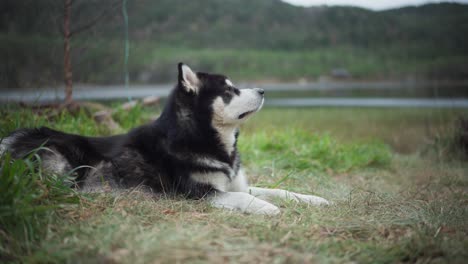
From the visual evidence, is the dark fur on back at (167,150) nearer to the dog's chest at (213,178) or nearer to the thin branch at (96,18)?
the dog's chest at (213,178)

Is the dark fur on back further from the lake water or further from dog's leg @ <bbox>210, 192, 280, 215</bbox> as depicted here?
the lake water

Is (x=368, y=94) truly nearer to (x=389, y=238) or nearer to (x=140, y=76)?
(x=140, y=76)

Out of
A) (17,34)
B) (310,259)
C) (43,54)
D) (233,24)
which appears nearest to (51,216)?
(310,259)

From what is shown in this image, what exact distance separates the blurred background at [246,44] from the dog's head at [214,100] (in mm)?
3923

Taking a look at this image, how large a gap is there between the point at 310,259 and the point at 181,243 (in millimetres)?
753

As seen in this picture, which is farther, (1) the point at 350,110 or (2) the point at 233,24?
(2) the point at 233,24

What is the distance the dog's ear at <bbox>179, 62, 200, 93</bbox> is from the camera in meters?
3.37

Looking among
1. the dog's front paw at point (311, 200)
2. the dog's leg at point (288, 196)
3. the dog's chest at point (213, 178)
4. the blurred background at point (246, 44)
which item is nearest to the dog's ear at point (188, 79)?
the dog's chest at point (213, 178)

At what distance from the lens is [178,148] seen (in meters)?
3.49

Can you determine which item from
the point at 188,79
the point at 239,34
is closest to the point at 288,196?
the point at 188,79

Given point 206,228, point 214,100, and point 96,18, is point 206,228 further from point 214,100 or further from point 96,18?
point 96,18

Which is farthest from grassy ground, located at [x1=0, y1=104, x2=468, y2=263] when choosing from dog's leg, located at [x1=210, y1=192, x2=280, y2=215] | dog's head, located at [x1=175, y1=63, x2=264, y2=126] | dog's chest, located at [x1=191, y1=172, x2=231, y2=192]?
dog's head, located at [x1=175, y1=63, x2=264, y2=126]

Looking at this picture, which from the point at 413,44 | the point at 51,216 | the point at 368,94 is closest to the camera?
the point at 51,216

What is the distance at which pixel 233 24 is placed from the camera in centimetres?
3916
